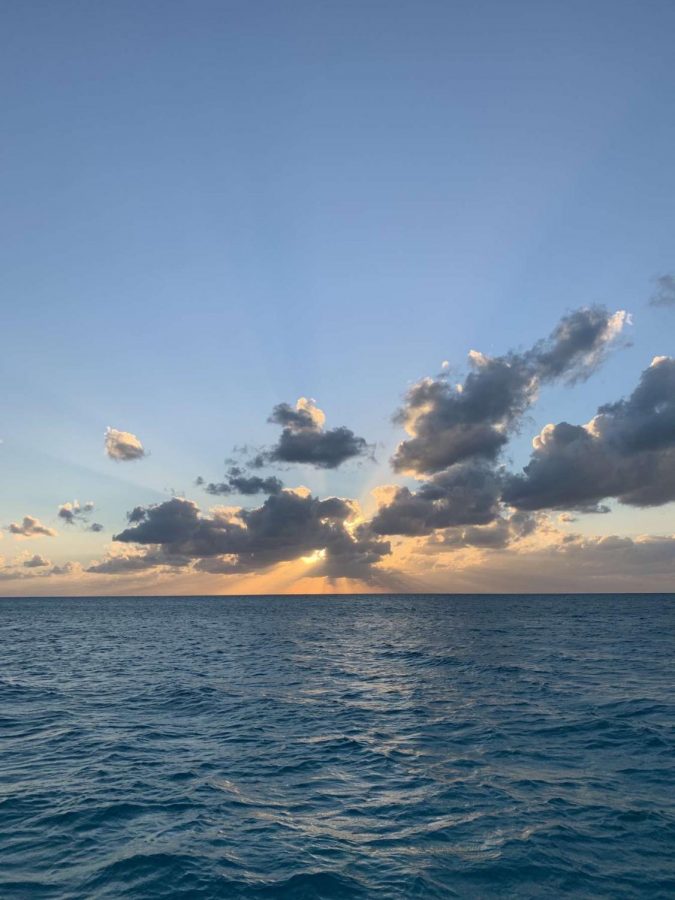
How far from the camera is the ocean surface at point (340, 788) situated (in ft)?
44.8

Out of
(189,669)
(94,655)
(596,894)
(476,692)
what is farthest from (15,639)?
(596,894)

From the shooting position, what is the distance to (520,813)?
1714 cm

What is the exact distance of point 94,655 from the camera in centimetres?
6531

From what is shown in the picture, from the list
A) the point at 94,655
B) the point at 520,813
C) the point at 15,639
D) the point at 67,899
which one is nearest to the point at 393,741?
the point at 520,813

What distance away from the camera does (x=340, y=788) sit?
19.7 meters

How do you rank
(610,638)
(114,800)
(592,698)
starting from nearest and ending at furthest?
(114,800), (592,698), (610,638)

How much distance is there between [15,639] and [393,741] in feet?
288

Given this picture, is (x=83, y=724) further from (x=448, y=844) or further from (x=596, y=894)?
(x=596, y=894)

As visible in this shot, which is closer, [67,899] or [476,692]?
[67,899]

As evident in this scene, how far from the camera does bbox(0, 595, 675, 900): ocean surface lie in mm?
13655

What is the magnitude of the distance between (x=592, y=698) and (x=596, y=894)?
24236 millimetres

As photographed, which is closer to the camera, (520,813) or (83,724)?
(520,813)

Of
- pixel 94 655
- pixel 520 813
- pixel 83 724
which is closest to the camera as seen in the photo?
pixel 520 813

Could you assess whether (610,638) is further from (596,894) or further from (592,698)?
(596,894)
